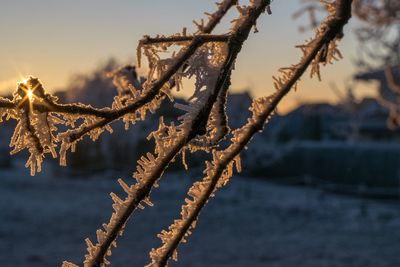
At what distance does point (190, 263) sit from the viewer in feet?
35.8

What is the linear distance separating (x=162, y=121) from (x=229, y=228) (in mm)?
14117

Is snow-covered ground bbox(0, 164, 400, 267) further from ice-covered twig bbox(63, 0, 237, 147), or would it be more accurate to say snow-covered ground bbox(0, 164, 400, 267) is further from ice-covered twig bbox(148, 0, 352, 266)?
ice-covered twig bbox(63, 0, 237, 147)

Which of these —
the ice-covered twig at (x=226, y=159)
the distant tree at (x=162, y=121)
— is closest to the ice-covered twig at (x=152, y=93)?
the distant tree at (x=162, y=121)

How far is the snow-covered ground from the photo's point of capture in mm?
11562

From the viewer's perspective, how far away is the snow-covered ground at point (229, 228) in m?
11.6

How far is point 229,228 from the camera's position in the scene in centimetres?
1516

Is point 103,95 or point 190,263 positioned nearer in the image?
point 190,263

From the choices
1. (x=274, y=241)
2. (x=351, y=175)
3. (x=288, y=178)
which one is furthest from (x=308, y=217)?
(x=288, y=178)

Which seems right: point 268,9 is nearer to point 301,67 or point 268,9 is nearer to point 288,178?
point 301,67

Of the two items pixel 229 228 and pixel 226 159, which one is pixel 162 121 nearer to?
pixel 226 159

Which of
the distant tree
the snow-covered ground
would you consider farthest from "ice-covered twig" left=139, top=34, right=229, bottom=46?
the snow-covered ground

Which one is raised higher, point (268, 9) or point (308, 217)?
point (268, 9)

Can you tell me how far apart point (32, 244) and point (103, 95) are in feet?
69.0

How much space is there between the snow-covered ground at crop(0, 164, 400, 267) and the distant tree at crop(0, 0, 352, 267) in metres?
9.69
